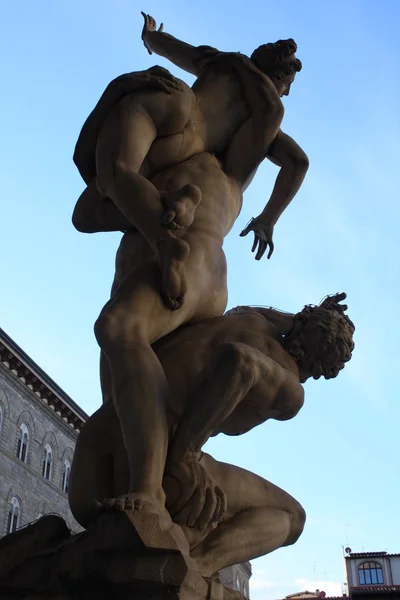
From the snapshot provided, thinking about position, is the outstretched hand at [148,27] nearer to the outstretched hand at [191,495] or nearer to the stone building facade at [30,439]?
the outstretched hand at [191,495]

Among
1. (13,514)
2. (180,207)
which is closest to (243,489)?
(180,207)

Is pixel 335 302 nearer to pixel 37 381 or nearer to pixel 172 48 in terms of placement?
pixel 172 48

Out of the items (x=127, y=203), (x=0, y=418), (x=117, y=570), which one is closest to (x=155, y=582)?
(x=117, y=570)

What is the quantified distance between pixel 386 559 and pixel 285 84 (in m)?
51.1

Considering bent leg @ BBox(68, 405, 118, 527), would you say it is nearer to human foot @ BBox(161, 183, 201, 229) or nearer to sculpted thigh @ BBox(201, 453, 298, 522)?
sculpted thigh @ BBox(201, 453, 298, 522)

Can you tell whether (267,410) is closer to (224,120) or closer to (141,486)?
(141,486)

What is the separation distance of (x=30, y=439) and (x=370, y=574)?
28.2 m

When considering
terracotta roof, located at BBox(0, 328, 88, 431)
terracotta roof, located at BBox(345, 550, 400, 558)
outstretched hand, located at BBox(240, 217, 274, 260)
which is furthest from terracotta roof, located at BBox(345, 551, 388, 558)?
outstretched hand, located at BBox(240, 217, 274, 260)

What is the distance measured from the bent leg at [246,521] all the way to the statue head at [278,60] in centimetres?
226

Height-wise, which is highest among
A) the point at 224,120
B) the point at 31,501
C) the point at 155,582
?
the point at 31,501

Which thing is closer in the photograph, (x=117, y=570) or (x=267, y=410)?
(x=117, y=570)

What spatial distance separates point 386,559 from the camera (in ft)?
167

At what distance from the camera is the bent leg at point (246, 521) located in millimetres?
3291

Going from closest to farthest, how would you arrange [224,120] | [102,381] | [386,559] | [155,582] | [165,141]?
[155,582], [102,381], [165,141], [224,120], [386,559]
